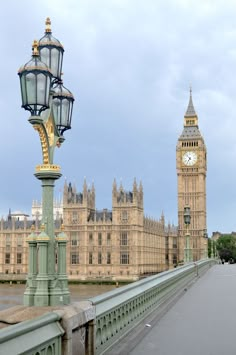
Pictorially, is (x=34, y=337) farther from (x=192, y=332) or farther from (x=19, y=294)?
(x=19, y=294)

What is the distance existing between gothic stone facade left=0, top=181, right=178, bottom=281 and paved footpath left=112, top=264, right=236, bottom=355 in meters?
92.7

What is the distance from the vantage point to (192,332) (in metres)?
10.1

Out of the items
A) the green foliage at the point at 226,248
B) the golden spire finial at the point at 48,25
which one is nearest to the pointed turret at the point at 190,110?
the green foliage at the point at 226,248

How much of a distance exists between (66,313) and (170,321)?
5.69 meters

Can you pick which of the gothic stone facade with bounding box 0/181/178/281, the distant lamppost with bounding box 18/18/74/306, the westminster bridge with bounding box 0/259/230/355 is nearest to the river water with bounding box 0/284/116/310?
the gothic stone facade with bounding box 0/181/178/281

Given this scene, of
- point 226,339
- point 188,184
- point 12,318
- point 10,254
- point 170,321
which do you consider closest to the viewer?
point 12,318

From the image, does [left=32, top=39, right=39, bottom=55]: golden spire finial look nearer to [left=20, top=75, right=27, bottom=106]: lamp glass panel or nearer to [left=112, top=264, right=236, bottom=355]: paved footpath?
[left=20, top=75, right=27, bottom=106]: lamp glass panel

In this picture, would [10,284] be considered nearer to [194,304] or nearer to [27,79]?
[194,304]

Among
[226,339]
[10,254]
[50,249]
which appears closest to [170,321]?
[226,339]

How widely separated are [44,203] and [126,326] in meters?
2.97

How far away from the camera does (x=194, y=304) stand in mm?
15016

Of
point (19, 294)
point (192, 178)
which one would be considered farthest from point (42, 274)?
point (192, 178)

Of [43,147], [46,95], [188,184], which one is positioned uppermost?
[188,184]

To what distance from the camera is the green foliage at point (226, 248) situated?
162 meters
